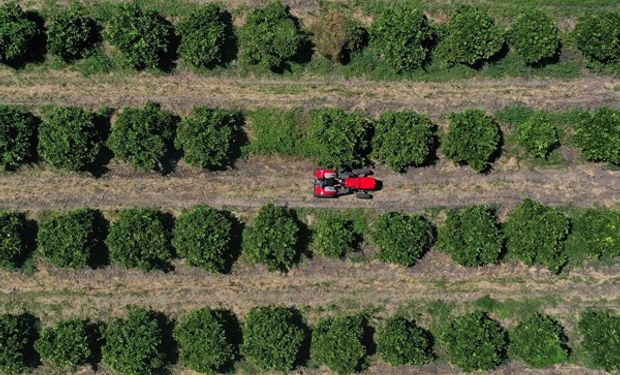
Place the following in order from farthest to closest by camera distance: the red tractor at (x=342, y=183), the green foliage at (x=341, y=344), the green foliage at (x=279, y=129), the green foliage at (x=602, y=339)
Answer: the green foliage at (x=279, y=129)
the red tractor at (x=342, y=183)
the green foliage at (x=602, y=339)
the green foliage at (x=341, y=344)

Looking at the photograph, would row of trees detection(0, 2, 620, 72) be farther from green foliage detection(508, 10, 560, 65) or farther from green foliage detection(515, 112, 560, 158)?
green foliage detection(515, 112, 560, 158)

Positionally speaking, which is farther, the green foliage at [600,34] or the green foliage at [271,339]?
the green foliage at [600,34]

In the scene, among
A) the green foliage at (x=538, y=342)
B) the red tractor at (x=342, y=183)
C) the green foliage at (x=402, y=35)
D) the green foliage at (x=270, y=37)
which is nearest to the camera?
the green foliage at (x=538, y=342)

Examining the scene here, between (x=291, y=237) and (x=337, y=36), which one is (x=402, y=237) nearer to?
(x=291, y=237)

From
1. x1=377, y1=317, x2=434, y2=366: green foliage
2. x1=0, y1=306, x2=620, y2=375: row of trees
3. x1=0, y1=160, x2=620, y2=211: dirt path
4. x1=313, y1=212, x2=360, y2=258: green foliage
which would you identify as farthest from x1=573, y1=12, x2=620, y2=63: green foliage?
x1=377, y1=317, x2=434, y2=366: green foliage

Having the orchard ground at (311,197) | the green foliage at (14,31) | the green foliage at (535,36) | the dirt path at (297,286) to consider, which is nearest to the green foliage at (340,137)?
the orchard ground at (311,197)

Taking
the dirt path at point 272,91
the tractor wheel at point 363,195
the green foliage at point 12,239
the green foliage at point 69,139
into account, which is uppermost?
the dirt path at point 272,91

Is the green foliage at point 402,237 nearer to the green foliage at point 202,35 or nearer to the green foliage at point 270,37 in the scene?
the green foliage at point 270,37

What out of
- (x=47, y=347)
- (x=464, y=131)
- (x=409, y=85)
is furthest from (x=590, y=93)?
(x=47, y=347)

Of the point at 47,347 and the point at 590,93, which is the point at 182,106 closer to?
the point at 47,347
